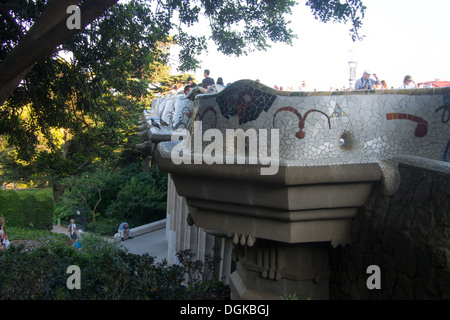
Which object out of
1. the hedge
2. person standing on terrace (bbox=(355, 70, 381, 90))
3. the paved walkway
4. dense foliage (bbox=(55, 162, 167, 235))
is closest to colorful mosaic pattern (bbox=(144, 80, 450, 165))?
person standing on terrace (bbox=(355, 70, 381, 90))

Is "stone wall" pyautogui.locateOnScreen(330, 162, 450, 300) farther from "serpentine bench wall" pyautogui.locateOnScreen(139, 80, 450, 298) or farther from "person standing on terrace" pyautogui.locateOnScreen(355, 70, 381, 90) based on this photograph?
"person standing on terrace" pyautogui.locateOnScreen(355, 70, 381, 90)

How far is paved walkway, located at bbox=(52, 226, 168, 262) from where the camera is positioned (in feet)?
52.4

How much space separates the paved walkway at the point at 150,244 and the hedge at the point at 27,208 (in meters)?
5.73

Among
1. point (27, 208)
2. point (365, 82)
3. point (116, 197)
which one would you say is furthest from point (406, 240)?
point (116, 197)

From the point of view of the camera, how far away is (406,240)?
366cm

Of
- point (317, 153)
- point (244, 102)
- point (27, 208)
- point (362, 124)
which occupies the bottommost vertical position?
point (27, 208)

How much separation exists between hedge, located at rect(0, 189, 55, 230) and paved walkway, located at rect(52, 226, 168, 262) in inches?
225

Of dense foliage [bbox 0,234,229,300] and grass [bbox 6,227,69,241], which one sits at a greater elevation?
dense foliage [bbox 0,234,229,300]

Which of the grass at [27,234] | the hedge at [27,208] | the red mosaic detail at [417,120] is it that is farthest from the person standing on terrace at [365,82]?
the hedge at [27,208]

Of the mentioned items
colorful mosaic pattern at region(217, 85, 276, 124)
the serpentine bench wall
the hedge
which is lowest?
the hedge

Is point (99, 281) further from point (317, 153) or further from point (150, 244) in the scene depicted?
point (150, 244)

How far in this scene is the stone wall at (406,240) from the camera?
3.39m

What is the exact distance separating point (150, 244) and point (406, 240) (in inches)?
578
